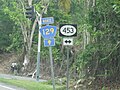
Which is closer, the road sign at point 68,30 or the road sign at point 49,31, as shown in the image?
the road sign at point 68,30

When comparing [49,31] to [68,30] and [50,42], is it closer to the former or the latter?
[50,42]

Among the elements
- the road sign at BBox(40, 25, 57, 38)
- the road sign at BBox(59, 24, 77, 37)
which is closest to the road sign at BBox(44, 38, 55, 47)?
the road sign at BBox(40, 25, 57, 38)

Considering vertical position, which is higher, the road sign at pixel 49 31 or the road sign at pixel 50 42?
the road sign at pixel 49 31

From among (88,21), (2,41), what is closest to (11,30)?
(2,41)

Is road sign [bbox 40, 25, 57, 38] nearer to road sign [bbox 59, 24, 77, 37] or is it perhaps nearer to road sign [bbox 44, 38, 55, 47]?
road sign [bbox 44, 38, 55, 47]

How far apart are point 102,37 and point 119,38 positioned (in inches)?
42.5

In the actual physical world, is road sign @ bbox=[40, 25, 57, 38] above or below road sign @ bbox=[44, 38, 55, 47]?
above

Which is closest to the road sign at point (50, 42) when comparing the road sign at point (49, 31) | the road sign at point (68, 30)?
the road sign at point (49, 31)

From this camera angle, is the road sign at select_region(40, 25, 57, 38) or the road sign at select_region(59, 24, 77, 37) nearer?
the road sign at select_region(59, 24, 77, 37)

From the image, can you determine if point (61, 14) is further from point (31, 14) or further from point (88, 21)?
point (88, 21)

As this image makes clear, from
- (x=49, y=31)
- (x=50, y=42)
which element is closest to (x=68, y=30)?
(x=50, y=42)

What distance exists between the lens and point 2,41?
45.2 meters

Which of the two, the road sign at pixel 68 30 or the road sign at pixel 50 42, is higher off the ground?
the road sign at pixel 68 30

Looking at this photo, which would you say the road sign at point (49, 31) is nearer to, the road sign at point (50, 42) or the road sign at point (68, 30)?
the road sign at point (50, 42)
